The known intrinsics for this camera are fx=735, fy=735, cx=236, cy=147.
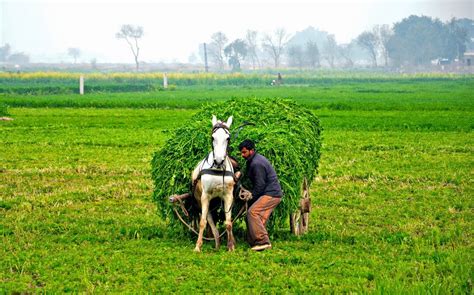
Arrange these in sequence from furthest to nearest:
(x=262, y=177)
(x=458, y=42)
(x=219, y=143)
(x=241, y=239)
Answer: (x=458, y=42)
(x=241, y=239)
(x=262, y=177)
(x=219, y=143)

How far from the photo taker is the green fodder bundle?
12.1m

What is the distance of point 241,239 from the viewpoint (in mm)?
12484

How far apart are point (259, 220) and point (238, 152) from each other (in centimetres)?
127

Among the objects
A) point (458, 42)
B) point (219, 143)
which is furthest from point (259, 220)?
point (458, 42)

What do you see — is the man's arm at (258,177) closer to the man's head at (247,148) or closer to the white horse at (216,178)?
the man's head at (247,148)

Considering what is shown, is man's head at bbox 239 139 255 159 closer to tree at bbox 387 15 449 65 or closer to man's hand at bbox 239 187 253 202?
man's hand at bbox 239 187 253 202

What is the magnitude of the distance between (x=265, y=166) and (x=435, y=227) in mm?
3645

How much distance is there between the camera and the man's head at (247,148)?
454 inches

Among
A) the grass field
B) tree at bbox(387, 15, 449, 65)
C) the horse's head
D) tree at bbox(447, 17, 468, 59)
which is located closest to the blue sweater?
the horse's head

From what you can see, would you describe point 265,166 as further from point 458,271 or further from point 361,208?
point 361,208

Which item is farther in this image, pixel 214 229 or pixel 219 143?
pixel 214 229

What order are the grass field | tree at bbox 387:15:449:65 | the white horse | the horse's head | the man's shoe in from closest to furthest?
the grass field
the horse's head
the white horse
the man's shoe
tree at bbox 387:15:449:65

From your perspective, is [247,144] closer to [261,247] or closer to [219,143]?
Answer: [219,143]

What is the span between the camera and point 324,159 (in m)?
22.8
